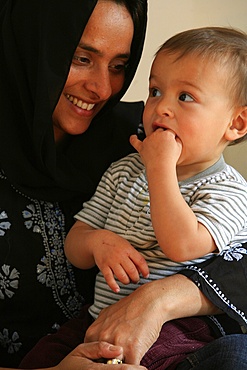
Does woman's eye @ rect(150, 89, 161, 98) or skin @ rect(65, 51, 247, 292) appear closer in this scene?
skin @ rect(65, 51, 247, 292)

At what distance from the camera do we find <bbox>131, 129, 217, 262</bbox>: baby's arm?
4.30 ft

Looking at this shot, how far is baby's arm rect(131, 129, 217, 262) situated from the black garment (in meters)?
0.35

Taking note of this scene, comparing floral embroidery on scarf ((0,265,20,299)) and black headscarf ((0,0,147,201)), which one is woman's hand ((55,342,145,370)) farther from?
black headscarf ((0,0,147,201))

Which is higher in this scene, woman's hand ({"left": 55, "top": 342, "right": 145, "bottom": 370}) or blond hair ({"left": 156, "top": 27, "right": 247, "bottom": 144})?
blond hair ({"left": 156, "top": 27, "right": 247, "bottom": 144})

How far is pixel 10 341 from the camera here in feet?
5.50

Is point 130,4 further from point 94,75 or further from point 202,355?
point 202,355

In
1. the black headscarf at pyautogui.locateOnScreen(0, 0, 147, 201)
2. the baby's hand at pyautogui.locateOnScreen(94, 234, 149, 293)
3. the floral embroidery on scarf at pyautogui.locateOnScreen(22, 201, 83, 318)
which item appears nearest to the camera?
the baby's hand at pyautogui.locateOnScreen(94, 234, 149, 293)

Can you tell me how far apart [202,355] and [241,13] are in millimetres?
1765

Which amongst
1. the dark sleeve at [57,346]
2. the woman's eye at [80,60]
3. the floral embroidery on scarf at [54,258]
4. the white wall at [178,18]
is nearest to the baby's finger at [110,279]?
the dark sleeve at [57,346]

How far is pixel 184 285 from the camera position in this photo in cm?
140

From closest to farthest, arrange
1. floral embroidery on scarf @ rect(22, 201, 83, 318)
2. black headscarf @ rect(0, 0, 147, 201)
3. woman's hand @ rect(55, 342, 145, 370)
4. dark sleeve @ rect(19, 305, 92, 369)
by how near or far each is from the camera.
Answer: woman's hand @ rect(55, 342, 145, 370), dark sleeve @ rect(19, 305, 92, 369), black headscarf @ rect(0, 0, 147, 201), floral embroidery on scarf @ rect(22, 201, 83, 318)

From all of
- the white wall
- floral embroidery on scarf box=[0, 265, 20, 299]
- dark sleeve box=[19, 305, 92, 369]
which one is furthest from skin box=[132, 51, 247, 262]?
the white wall

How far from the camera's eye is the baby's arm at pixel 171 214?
1312 mm

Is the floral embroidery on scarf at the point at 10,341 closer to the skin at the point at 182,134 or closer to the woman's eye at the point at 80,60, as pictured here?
the skin at the point at 182,134
